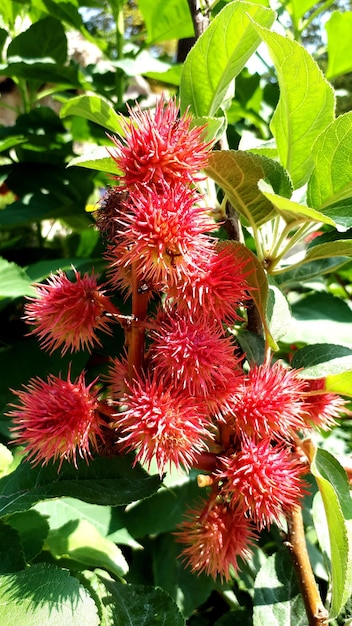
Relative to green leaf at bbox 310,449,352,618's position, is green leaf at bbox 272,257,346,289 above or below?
above

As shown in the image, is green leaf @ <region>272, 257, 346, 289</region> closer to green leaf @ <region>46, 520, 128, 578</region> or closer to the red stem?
the red stem

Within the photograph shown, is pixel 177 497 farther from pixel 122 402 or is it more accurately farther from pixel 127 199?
pixel 127 199

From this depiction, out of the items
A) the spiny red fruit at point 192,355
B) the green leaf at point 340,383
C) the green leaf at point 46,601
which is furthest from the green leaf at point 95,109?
the green leaf at point 46,601

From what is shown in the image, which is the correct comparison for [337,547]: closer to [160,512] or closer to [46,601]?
[46,601]

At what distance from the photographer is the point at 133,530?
3.01 feet

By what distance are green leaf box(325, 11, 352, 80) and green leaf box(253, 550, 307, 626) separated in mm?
1035

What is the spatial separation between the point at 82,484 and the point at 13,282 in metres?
0.35

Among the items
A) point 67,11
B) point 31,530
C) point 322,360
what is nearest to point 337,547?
point 322,360

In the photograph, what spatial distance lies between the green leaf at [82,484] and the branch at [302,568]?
0.17 m

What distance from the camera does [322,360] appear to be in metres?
0.67

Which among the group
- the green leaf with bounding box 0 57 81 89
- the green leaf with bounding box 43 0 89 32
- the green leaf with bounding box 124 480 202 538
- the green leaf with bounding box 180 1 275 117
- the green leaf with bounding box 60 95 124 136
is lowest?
the green leaf with bounding box 124 480 202 538

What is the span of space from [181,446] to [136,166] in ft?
0.86

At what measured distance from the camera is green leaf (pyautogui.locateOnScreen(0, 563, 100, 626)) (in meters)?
0.55

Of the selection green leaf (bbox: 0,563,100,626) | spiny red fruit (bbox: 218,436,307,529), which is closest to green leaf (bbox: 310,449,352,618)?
spiny red fruit (bbox: 218,436,307,529)
